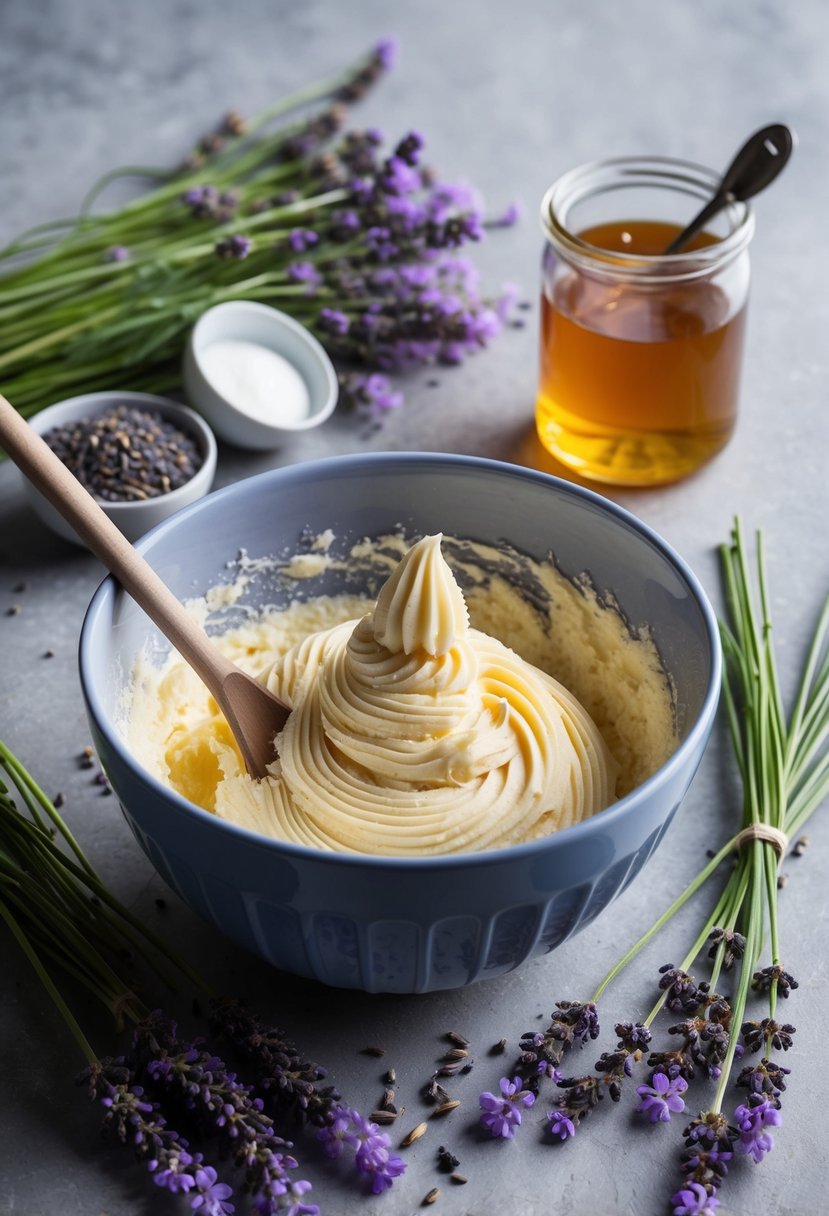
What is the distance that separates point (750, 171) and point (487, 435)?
51cm

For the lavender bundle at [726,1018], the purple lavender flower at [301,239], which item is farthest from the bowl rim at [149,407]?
the lavender bundle at [726,1018]

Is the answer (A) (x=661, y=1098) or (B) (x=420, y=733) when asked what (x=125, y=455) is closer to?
(B) (x=420, y=733)

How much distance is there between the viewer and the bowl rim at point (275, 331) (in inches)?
76.9

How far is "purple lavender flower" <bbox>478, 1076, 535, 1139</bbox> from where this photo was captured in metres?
1.25

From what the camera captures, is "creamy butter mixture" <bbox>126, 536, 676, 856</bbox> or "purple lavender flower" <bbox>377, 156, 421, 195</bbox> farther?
"purple lavender flower" <bbox>377, 156, 421, 195</bbox>

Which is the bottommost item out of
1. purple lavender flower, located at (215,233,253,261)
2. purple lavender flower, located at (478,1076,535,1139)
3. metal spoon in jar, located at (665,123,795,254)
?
purple lavender flower, located at (478,1076,535,1139)

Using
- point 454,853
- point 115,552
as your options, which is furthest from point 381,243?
point 454,853

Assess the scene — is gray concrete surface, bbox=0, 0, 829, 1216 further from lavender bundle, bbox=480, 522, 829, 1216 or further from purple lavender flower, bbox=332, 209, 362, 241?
purple lavender flower, bbox=332, 209, 362, 241

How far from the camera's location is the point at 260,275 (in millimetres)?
2178

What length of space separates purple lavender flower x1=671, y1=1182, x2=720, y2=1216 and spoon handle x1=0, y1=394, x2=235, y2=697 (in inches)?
24.2

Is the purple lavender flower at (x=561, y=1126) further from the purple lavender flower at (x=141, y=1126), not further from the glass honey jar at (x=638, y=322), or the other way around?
the glass honey jar at (x=638, y=322)

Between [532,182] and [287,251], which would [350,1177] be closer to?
[287,251]

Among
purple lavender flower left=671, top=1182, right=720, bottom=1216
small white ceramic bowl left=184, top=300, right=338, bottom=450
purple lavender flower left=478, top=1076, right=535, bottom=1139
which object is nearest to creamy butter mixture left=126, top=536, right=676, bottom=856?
purple lavender flower left=478, top=1076, right=535, bottom=1139

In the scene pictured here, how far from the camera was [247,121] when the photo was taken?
2.54 metres
